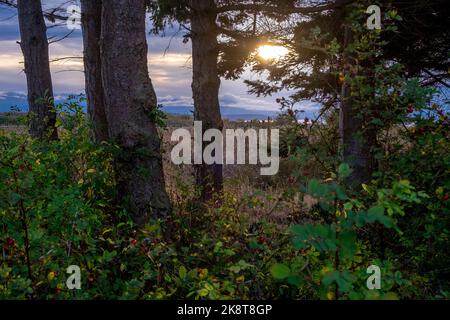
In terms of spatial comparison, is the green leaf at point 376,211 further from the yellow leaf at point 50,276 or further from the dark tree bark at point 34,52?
the dark tree bark at point 34,52

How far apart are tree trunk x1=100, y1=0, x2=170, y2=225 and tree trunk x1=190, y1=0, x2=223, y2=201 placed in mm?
3401

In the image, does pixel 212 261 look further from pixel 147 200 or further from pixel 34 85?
pixel 34 85

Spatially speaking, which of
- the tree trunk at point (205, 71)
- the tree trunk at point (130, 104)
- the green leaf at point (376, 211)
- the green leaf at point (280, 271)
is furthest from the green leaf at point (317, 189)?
the tree trunk at point (205, 71)

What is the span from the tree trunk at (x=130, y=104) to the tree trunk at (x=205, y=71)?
340 cm

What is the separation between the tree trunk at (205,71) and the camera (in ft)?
31.1

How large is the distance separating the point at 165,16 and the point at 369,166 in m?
5.06

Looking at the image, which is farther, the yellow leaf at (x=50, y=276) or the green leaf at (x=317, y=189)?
the yellow leaf at (x=50, y=276)

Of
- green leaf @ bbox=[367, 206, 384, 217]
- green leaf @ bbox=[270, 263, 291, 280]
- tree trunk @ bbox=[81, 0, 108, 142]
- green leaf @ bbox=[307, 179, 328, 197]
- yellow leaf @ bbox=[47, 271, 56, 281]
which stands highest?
tree trunk @ bbox=[81, 0, 108, 142]

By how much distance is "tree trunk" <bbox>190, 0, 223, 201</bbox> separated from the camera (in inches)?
373

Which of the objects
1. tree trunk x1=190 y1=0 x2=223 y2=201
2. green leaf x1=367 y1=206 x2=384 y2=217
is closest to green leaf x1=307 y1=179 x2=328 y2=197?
green leaf x1=367 y1=206 x2=384 y2=217

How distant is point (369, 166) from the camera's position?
909 cm

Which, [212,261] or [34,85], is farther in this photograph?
[34,85]

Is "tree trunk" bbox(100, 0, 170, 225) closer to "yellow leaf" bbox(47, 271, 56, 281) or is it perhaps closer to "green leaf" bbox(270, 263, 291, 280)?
"yellow leaf" bbox(47, 271, 56, 281)

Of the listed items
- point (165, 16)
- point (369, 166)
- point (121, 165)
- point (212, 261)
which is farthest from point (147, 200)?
point (165, 16)
